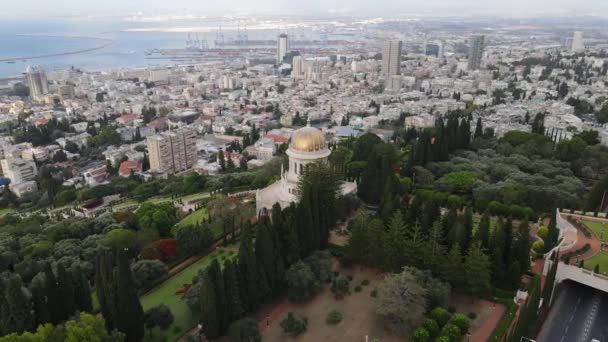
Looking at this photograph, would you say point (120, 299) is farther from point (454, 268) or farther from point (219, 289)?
point (454, 268)

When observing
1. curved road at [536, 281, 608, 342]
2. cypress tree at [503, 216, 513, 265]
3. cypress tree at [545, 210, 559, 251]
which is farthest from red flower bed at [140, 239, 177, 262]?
cypress tree at [545, 210, 559, 251]

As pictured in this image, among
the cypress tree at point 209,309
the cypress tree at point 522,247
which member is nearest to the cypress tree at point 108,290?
the cypress tree at point 209,309

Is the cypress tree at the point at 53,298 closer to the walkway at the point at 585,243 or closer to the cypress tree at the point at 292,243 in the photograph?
the cypress tree at the point at 292,243

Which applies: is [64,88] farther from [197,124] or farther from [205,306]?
[205,306]

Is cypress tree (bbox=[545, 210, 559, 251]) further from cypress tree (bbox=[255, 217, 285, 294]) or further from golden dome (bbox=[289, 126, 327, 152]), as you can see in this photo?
cypress tree (bbox=[255, 217, 285, 294])

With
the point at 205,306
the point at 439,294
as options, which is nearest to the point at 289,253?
the point at 205,306
